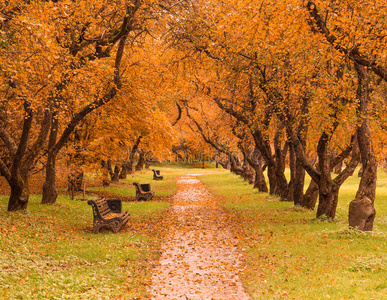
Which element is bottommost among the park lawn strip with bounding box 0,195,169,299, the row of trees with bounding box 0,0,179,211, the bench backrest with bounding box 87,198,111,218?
the park lawn strip with bounding box 0,195,169,299

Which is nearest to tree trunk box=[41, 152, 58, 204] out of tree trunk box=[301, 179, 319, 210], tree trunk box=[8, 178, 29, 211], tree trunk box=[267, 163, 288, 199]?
tree trunk box=[8, 178, 29, 211]

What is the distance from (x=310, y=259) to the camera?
27.5ft

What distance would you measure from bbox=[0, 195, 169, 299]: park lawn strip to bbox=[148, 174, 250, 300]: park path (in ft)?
1.28

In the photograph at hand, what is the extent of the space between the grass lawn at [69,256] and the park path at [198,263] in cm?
38

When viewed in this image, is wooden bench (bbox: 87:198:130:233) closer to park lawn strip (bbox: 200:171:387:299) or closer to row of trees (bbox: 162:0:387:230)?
park lawn strip (bbox: 200:171:387:299)

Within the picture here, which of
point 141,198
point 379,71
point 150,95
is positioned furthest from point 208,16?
point 141,198

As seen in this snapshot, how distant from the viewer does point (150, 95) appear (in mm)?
15453

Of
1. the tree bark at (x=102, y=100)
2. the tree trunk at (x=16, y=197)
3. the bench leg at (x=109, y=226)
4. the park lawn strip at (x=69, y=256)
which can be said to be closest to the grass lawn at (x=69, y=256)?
the park lawn strip at (x=69, y=256)

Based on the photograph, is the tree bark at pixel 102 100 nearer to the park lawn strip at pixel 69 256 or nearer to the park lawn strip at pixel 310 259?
the park lawn strip at pixel 69 256

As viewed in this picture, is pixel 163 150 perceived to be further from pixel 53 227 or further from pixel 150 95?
pixel 53 227

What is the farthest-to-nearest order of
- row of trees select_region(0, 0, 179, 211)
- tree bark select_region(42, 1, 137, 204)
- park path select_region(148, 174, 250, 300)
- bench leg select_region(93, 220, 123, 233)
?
tree bark select_region(42, 1, 137, 204)
bench leg select_region(93, 220, 123, 233)
row of trees select_region(0, 0, 179, 211)
park path select_region(148, 174, 250, 300)

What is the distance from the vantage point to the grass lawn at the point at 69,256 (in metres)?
6.47

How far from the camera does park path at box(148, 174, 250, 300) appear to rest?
7.02 metres

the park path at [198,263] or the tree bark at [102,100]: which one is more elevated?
the tree bark at [102,100]
